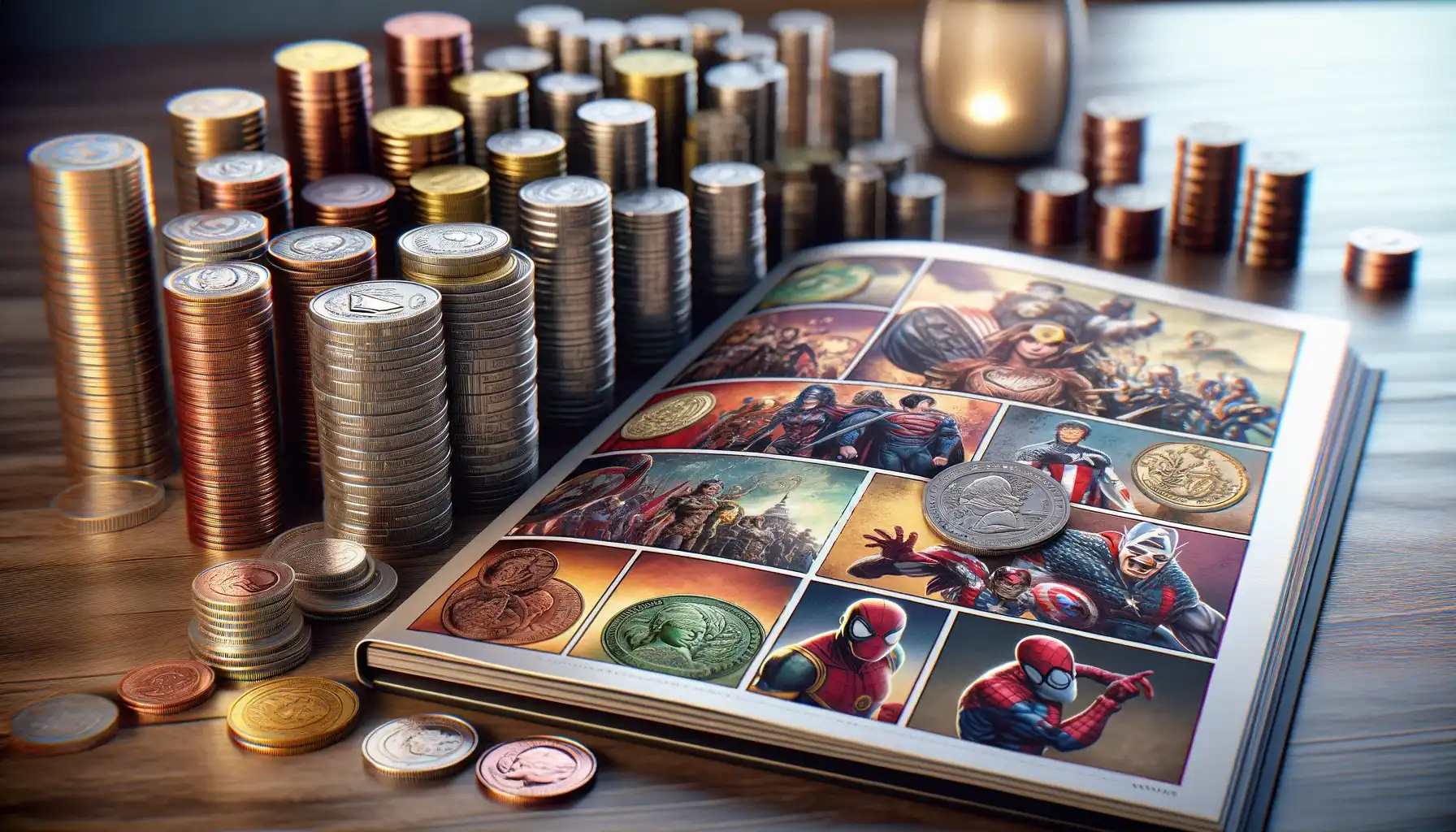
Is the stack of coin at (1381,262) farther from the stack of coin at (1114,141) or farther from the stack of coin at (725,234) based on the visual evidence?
the stack of coin at (725,234)

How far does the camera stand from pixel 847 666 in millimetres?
894

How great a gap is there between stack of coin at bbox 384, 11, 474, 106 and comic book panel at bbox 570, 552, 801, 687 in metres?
0.64

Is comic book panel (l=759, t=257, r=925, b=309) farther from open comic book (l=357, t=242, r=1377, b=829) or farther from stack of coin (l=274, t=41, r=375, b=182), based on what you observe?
stack of coin (l=274, t=41, r=375, b=182)

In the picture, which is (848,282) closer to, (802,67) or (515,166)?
(515,166)

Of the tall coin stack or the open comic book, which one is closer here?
the open comic book

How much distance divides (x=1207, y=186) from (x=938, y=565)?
744mm

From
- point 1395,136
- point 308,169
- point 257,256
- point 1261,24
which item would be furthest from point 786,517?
point 1261,24

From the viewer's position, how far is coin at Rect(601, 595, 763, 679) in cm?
90

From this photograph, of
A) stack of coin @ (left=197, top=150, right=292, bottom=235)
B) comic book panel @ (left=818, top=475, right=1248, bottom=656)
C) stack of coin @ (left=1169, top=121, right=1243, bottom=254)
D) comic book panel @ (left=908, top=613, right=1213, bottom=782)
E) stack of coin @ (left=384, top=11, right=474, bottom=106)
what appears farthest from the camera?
stack of coin @ (left=1169, top=121, right=1243, bottom=254)

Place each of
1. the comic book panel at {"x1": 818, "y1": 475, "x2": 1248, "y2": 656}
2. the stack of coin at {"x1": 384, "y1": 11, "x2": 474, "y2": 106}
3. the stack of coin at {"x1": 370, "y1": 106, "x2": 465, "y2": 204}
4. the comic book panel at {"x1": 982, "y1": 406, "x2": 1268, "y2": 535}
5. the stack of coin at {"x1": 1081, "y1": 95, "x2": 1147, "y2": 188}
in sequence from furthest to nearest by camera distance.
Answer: the stack of coin at {"x1": 1081, "y1": 95, "x2": 1147, "y2": 188} → the stack of coin at {"x1": 384, "y1": 11, "x2": 474, "y2": 106} → the stack of coin at {"x1": 370, "y1": 106, "x2": 465, "y2": 204} → the comic book panel at {"x1": 982, "y1": 406, "x2": 1268, "y2": 535} → the comic book panel at {"x1": 818, "y1": 475, "x2": 1248, "y2": 656}

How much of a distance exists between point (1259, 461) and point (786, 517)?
1.17ft

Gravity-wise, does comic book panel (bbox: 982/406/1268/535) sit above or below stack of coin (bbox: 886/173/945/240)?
below

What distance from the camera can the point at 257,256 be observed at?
3.56ft

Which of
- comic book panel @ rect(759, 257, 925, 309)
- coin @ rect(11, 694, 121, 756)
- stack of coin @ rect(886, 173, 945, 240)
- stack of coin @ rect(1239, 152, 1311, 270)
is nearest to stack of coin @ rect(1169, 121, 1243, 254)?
stack of coin @ rect(1239, 152, 1311, 270)
